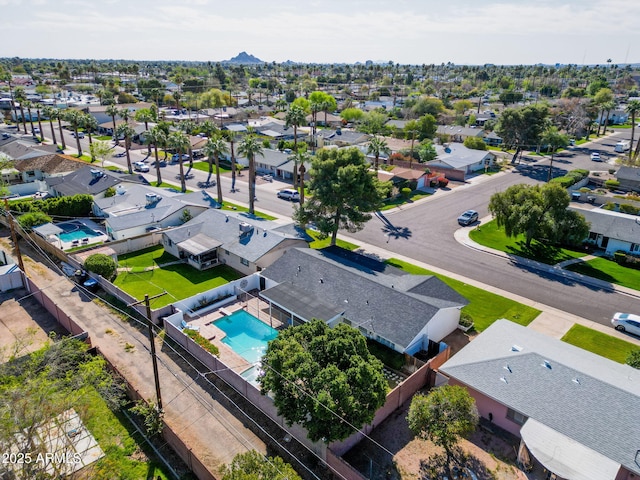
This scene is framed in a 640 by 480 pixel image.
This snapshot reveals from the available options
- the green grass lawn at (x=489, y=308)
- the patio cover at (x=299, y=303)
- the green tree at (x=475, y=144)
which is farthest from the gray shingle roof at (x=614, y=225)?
the green tree at (x=475, y=144)

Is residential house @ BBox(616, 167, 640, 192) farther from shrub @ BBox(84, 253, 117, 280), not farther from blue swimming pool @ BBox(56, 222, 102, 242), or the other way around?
blue swimming pool @ BBox(56, 222, 102, 242)

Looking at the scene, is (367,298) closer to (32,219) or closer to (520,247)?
(520,247)

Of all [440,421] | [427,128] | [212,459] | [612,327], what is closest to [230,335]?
[212,459]

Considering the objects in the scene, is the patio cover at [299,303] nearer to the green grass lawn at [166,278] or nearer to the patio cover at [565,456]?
the green grass lawn at [166,278]

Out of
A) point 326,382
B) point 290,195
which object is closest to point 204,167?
point 290,195

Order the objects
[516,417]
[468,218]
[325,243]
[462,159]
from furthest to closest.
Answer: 1. [462,159]
2. [468,218]
3. [325,243]
4. [516,417]

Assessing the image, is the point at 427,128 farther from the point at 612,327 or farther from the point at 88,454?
the point at 88,454
